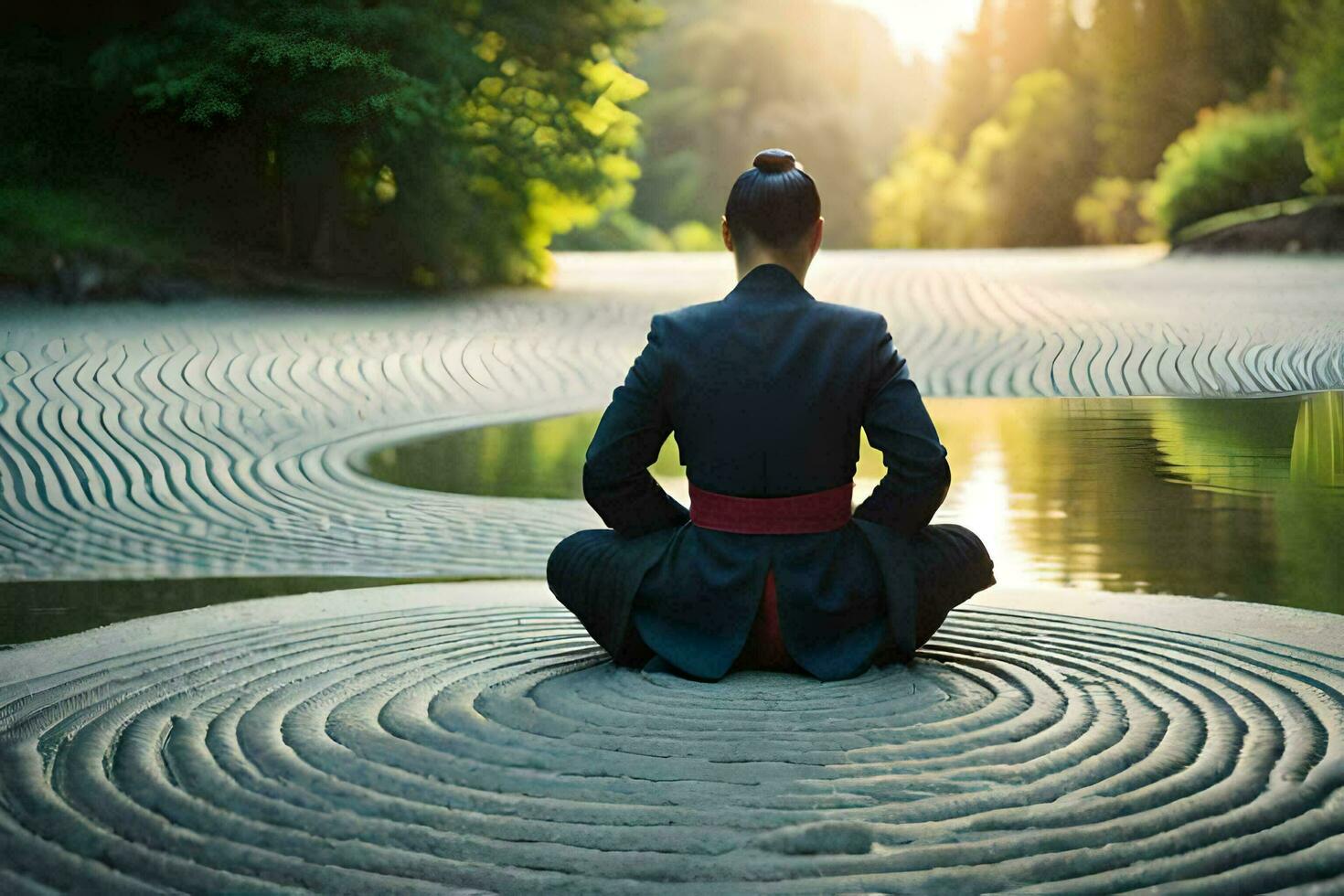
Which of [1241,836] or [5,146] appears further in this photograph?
[5,146]

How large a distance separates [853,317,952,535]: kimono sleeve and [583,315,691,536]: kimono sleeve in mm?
422

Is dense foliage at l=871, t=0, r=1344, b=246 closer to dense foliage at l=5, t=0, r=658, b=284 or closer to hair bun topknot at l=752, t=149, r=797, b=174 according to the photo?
dense foliage at l=5, t=0, r=658, b=284

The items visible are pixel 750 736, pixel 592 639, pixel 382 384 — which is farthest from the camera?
pixel 382 384

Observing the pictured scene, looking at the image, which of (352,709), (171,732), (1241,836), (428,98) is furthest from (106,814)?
(428,98)

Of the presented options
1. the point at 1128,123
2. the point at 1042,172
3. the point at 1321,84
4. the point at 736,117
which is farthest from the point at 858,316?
the point at 736,117

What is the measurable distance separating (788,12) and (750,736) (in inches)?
2268

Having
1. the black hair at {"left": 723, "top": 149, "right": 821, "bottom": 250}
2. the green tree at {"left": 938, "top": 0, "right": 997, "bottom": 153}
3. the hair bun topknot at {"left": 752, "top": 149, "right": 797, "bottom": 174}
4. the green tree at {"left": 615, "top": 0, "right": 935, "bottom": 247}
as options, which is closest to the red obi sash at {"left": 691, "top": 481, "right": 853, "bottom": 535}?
the black hair at {"left": 723, "top": 149, "right": 821, "bottom": 250}

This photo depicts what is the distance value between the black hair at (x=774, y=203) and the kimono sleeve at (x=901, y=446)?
26 centimetres

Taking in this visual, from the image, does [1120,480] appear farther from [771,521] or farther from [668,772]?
[668,772]

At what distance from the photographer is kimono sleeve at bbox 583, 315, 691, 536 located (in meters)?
3.10

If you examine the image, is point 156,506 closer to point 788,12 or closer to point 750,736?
point 750,736

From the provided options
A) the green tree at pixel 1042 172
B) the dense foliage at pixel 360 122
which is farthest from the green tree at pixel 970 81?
the dense foliage at pixel 360 122

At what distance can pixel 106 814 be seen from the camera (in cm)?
226

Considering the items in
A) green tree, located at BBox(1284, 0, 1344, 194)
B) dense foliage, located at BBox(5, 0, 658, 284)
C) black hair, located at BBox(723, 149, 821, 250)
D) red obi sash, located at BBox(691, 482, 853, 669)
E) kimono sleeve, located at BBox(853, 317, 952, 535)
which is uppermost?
green tree, located at BBox(1284, 0, 1344, 194)
